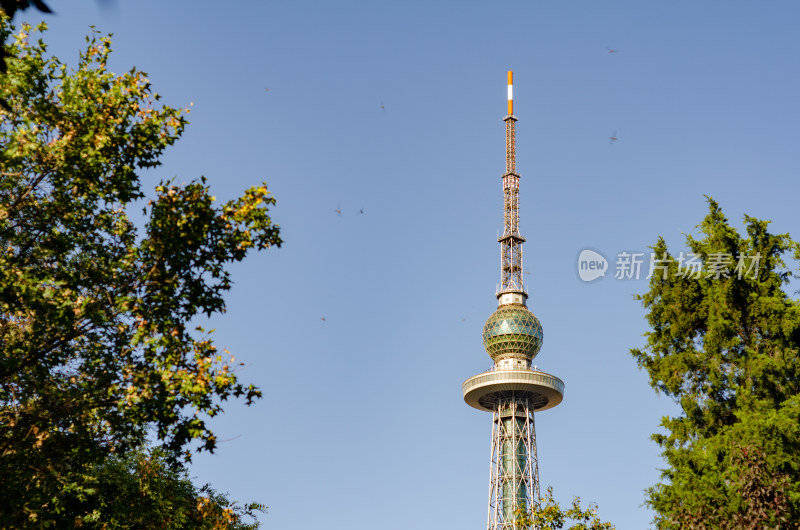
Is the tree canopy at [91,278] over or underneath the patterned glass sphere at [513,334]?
underneath

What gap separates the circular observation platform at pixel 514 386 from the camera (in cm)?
10238

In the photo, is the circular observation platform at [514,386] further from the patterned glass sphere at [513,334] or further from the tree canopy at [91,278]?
the tree canopy at [91,278]

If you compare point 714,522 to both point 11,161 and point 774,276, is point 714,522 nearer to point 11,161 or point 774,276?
point 774,276

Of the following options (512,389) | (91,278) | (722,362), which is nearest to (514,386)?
(512,389)

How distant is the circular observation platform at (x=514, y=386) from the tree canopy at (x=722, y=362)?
72260 millimetres

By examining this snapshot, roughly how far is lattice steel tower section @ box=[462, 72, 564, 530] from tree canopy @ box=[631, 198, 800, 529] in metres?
70.9

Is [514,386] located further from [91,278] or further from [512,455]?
[91,278]

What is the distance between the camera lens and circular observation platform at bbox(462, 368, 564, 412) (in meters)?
102

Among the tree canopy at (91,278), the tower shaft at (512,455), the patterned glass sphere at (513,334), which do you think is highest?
the patterned glass sphere at (513,334)

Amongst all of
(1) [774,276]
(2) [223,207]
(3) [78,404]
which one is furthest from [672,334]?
(3) [78,404]

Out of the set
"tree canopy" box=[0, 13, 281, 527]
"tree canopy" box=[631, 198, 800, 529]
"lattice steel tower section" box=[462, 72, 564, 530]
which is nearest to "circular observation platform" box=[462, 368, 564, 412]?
"lattice steel tower section" box=[462, 72, 564, 530]

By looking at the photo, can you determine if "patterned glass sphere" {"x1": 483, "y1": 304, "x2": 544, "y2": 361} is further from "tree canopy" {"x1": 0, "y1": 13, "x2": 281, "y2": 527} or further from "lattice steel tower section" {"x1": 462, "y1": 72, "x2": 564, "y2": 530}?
"tree canopy" {"x1": 0, "y1": 13, "x2": 281, "y2": 527}

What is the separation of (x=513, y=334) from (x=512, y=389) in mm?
7255

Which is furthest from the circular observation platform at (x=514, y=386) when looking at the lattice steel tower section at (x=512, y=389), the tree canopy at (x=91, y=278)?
the tree canopy at (x=91, y=278)
